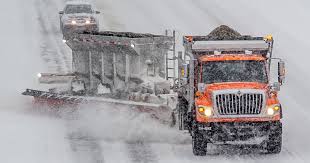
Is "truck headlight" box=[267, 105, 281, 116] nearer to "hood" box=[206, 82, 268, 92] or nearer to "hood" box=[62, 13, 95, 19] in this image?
"hood" box=[206, 82, 268, 92]

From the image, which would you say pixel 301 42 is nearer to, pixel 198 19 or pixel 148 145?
pixel 198 19

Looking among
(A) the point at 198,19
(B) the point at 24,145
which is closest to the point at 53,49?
(A) the point at 198,19

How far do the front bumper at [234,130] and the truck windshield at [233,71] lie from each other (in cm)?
108

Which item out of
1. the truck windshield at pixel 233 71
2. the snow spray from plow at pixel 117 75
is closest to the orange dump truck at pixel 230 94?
the truck windshield at pixel 233 71

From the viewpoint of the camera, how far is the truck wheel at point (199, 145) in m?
14.9

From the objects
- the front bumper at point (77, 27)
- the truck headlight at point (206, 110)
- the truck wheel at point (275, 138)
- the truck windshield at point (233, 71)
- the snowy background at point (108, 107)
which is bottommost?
the snowy background at point (108, 107)

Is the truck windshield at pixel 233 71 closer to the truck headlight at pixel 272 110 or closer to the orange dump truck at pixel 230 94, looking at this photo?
the orange dump truck at pixel 230 94

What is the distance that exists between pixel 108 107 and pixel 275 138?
5.00 m

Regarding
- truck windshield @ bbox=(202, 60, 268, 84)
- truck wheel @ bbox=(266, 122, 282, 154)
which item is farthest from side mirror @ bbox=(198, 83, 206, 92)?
truck wheel @ bbox=(266, 122, 282, 154)

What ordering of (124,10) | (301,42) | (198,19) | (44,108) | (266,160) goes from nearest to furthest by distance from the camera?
1. (266,160)
2. (44,108)
3. (301,42)
4. (198,19)
5. (124,10)

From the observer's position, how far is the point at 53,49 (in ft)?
101

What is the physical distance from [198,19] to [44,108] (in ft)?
56.9

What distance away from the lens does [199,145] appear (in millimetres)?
14977

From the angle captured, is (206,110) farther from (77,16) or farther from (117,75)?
(77,16)
